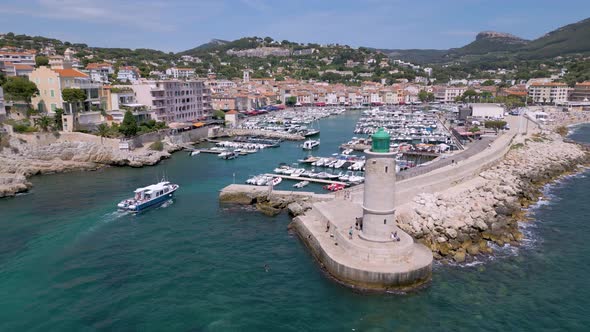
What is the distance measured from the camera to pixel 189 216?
27.6m

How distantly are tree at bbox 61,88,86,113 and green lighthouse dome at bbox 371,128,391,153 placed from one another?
4022cm

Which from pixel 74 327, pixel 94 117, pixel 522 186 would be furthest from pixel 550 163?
pixel 94 117

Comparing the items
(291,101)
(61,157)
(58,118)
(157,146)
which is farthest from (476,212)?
(291,101)

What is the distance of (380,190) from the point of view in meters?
18.7

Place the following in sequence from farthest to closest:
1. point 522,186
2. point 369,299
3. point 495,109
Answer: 1. point 495,109
2. point 522,186
3. point 369,299

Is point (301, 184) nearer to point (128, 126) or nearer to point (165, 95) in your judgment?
point (128, 126)

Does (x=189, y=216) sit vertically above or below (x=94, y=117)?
below

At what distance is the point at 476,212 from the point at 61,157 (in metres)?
38.4

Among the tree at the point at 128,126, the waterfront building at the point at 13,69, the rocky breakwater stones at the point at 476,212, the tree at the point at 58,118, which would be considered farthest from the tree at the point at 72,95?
the rocky breakwater stones at the point at 476,212

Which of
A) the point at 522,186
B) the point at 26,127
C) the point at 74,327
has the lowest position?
the point at 74,327

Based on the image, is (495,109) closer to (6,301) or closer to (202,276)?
(202,276)

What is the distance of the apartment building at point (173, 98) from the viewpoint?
59.0 metres

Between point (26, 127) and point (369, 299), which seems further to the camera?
point (26, 127)

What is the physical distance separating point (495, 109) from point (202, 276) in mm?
66502
